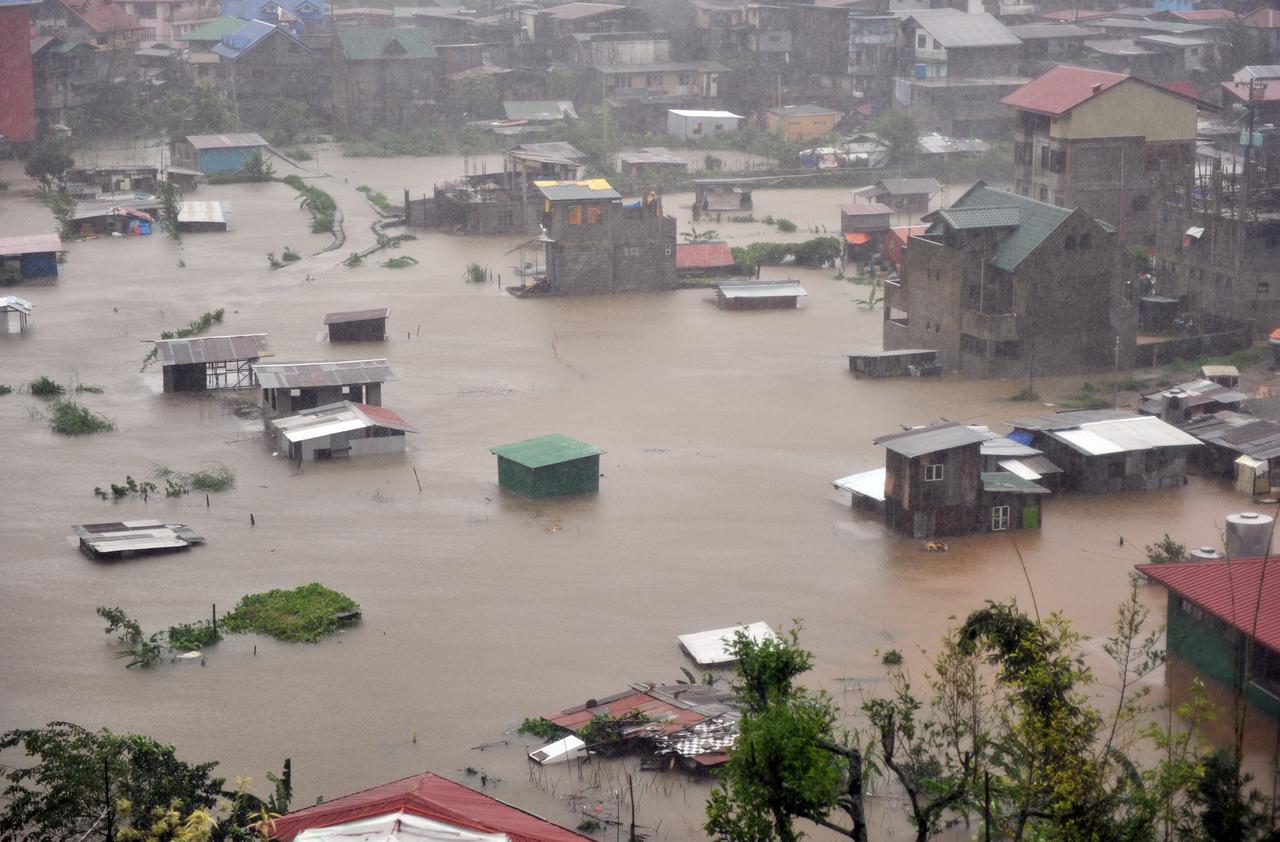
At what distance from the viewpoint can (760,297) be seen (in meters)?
36.1

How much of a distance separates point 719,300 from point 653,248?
2.63m

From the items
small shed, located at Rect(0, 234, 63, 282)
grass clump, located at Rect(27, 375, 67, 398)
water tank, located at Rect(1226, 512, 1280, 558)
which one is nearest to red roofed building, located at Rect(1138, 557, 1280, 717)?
water tank, located at Rect(1226, 512, 1280, 558)

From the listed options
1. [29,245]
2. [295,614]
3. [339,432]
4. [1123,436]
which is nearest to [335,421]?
[339,432]

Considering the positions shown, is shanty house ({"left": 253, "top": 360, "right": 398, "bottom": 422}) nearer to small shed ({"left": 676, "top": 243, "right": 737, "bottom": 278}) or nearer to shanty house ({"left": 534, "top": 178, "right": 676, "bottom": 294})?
shanty house ({"left": 534, "top": 178, "right": 676, "bottom": 294})

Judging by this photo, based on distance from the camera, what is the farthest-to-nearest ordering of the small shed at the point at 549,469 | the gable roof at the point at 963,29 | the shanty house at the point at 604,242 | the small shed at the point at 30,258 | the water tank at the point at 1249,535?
the gable roof at the point at 963,29
the shanty house at the point at 604,242
the small shed at the point at 30,258
the small shed at the point at 549,469
the water tank at the point at 1249,535

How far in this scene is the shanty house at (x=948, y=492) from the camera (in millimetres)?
21469

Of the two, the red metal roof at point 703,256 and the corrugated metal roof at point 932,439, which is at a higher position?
the red metal roof at point 703,256

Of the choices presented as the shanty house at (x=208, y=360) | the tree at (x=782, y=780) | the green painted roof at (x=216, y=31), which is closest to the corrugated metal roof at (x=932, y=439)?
the tree at (x=782, y=780)

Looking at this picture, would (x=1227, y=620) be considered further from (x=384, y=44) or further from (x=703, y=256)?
(x=384, y=44)

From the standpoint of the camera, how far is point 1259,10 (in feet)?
191

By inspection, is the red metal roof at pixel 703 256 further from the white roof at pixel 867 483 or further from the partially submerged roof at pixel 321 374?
the white roof at pixel 867 483

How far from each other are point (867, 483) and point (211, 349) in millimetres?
13062

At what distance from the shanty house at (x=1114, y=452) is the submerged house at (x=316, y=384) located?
427 inches

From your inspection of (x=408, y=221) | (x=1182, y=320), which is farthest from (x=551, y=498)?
(x=408, y=221)
